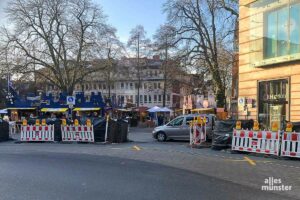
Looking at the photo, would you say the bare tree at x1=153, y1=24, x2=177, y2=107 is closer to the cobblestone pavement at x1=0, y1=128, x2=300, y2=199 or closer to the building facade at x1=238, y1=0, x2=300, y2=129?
the building facade at x1=238, y1=0, x2=300, y2=129

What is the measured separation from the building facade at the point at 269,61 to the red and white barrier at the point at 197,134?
3554 mm

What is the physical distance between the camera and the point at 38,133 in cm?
2348

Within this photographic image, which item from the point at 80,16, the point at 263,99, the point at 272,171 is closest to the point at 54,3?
the point at 80,16

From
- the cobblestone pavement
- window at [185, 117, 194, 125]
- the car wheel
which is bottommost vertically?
the car wheel

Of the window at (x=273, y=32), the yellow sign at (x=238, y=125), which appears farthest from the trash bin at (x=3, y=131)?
the window at (x=273, y=32)

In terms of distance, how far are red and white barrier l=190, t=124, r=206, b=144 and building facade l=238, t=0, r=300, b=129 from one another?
140 inches

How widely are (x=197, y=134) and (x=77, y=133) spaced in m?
6.38

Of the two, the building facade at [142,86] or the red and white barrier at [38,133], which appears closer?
the red and white barrier at [38,133]

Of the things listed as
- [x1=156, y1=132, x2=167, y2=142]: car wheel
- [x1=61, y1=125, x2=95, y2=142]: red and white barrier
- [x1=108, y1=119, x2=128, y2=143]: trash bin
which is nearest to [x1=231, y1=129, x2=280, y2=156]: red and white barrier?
[x1=108, y1=119, x2=128, y2=143]: trash bin

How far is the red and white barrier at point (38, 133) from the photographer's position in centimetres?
2342

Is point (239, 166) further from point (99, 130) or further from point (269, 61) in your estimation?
point (99, 130)

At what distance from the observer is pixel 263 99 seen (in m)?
23.4

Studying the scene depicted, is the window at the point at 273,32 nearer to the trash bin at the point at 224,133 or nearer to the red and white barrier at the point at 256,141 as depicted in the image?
the trash bin at the point at 224,133

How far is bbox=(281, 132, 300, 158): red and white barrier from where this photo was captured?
15.6 m
